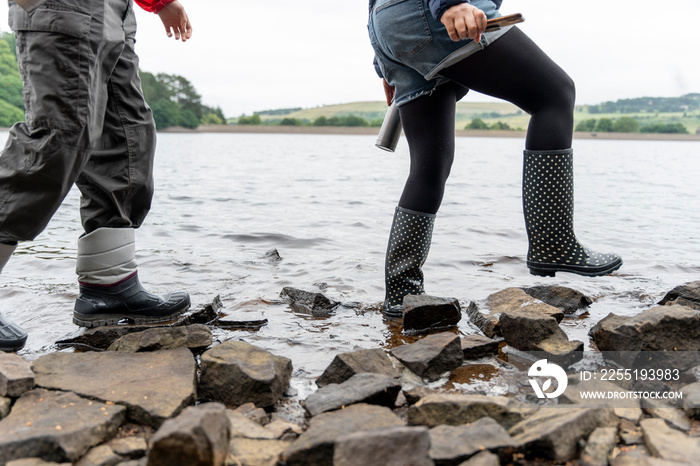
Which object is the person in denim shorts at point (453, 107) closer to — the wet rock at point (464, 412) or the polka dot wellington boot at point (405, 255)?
the polka dot wellington boot at point (405, 255)

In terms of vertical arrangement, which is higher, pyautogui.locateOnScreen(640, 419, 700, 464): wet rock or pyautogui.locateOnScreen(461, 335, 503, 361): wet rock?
pyautogui.locateOnScreen(640, 419, 700, 464): wet rock

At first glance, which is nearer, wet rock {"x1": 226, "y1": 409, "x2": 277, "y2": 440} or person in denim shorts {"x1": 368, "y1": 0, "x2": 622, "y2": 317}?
wet rock {"x1": 226, "y1": 409, "x2": 277, "y2": 440}

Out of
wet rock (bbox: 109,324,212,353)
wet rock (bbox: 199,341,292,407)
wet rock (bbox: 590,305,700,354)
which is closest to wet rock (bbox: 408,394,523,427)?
wet rock (bbox: 199,341,292,407)

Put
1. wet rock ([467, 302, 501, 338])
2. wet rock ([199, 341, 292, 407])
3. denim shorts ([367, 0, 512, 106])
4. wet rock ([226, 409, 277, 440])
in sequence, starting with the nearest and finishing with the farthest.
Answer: wet rock ([226, 409, 277, 440])
wet rock ([199, 341, 292, 407])
denim shorts ([367, 0, 512, 106])
wet rock ([467, 302, 501, 338])


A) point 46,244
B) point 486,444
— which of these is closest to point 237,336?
point 486,444

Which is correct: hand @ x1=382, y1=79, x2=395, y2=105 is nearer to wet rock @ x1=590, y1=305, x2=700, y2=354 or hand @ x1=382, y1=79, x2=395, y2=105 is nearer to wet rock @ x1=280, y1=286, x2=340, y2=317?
wet rock @ x1=280, y1=286, x2=340, y2=317

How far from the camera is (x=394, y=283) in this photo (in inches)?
111

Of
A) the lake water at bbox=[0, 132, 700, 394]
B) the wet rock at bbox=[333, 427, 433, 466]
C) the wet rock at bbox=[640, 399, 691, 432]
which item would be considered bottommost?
the lake water at bbox=[0, 132, 700, 394]

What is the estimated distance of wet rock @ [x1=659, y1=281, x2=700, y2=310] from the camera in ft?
8.58

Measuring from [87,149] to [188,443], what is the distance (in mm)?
1383

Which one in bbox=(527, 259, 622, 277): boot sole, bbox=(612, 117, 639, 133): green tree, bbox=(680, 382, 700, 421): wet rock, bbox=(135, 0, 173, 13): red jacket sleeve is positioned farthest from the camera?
bbox=(612, 117, 639, 133): green tree

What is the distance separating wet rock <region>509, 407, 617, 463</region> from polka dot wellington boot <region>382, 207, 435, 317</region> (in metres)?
1.25

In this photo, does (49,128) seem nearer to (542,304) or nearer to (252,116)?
(542,304)

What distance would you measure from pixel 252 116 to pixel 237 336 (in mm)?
96626
